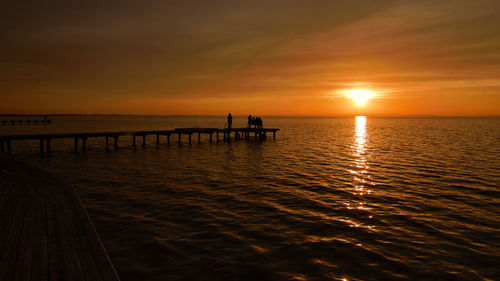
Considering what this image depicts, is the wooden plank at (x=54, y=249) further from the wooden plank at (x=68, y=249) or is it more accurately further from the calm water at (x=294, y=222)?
the calm water at (x=294, y=222)

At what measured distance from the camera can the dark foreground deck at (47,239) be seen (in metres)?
4.67

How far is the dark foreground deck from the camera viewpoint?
4672 millimetres

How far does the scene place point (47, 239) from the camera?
596cm

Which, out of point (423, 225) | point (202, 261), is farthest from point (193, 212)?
point (423, 225)

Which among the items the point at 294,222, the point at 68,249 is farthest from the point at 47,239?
the point at 294,222

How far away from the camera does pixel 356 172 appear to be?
19.0 m

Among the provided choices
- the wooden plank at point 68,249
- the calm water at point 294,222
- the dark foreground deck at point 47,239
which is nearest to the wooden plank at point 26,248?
the dark foreground deck at point 47,239

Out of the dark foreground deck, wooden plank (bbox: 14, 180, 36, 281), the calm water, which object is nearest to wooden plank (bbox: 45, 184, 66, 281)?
the dark foreground deck

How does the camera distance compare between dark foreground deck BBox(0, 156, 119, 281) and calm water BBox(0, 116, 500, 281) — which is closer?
dark foreground deck BBox(0, 156, 119, 281)

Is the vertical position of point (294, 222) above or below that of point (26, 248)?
below

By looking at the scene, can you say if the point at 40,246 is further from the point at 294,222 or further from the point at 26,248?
the point at 294,222

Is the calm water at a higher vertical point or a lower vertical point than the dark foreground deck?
lower

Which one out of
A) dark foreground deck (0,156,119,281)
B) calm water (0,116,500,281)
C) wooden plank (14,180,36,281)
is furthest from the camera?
calm water (0,116,500,281)

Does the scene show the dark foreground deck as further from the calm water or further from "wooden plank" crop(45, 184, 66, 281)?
the calm water
